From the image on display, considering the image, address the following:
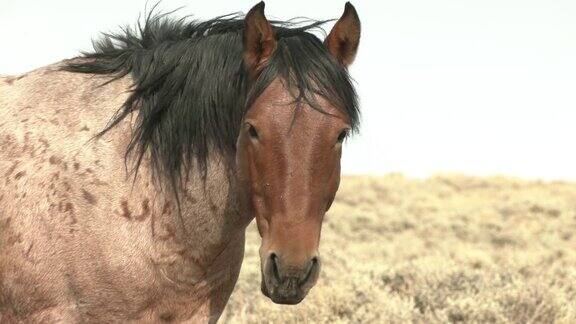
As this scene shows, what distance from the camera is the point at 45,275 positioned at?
3934mm

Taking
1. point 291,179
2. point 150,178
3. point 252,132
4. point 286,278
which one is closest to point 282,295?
point 286,278

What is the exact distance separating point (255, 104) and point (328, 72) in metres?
0.35

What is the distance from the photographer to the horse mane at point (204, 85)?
3676 mm

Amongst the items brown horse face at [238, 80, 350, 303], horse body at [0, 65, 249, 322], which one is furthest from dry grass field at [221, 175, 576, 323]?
brown horse face at [238, 80, 350, 303]

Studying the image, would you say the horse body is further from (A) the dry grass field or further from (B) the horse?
(A) the dry grass field

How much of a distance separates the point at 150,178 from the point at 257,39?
2.75ft

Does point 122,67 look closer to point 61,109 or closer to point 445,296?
point 61,109

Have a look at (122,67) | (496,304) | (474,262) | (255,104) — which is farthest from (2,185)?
(474,262)

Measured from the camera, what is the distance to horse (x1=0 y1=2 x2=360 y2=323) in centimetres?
381

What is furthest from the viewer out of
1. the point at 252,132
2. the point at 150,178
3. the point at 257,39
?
the point at 150,178

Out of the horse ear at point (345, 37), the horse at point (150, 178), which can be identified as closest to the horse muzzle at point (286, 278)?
the horse at point (150, 178)

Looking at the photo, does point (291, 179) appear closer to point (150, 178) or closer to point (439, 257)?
point (150, 178)

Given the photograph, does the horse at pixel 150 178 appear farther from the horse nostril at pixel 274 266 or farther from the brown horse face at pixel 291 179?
the horse nostril at pixel 274 266

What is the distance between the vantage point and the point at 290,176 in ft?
11.3
